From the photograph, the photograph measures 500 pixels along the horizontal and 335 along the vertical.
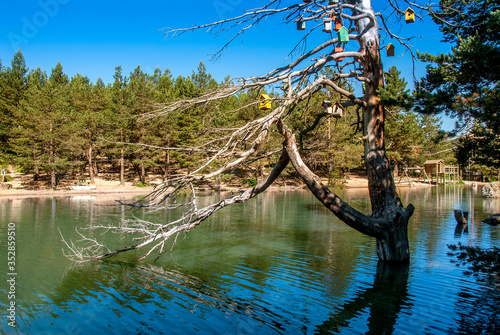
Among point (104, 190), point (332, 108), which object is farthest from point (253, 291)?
point (104, 190)

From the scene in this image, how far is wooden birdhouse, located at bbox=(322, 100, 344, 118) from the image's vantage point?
8.76 m

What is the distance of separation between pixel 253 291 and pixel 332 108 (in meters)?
4.58

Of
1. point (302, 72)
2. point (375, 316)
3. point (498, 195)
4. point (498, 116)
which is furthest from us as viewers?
point (498, 195)

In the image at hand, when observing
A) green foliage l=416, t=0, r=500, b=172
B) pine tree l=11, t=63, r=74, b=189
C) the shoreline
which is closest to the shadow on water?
green foliage l=416, t=0, r=500, b=172

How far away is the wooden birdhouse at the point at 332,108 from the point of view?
28.7ft

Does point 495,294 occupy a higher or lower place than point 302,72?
lower

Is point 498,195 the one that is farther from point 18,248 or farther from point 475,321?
point 18,248

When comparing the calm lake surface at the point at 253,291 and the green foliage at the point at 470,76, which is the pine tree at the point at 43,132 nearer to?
the calm lake surface at the point at 253,291

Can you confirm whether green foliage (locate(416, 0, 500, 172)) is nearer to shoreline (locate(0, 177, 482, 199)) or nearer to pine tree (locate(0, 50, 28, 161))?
shoreline (locate(0, 177, 482, 199))

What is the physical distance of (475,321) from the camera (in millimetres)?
5785

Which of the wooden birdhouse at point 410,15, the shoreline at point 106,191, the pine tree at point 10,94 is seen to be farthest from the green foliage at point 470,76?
the pine tree at point 10,94

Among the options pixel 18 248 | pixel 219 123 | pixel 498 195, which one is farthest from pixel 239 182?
pixel 18 248

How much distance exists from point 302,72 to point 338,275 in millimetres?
4592

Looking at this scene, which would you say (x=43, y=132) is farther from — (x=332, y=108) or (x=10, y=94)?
(x=332, y=108)
